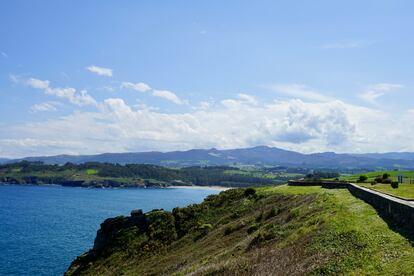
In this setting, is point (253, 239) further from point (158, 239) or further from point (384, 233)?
point (158, 239)

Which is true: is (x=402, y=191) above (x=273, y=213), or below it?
above

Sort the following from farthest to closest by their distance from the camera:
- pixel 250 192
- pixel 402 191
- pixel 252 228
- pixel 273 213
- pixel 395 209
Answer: pixel 250 192 < pixel 273 213 < pixel 402 191 < pixel 252 228 < pixel 395 209

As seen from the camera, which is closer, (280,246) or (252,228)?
(280,246)

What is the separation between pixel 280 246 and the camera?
30297 mm

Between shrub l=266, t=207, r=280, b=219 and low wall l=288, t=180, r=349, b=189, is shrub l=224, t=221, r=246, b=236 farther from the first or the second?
low wall l=288, t=180, r=349, b=189

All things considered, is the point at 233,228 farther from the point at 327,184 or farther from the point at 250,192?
the point at 327,184

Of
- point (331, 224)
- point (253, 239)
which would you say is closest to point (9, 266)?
point (253, 239)

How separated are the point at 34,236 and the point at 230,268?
105 metres

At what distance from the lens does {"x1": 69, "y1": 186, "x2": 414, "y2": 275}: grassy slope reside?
22375 millimetres

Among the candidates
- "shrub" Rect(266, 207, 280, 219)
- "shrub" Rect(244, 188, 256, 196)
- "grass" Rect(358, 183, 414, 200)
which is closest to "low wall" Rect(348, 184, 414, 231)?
"grass" Rect(358, 183, 414, 200)

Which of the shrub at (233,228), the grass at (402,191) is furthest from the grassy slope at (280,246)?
the grass at (402,191)

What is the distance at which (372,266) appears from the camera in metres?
20.7

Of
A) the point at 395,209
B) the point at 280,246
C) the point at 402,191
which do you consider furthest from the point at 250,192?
the point at 395,209

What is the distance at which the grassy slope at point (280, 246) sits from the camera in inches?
881
